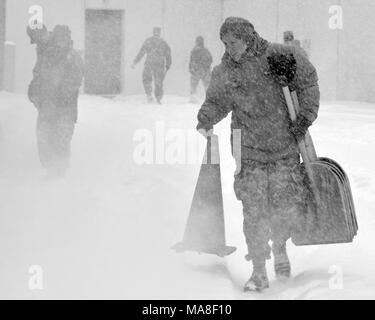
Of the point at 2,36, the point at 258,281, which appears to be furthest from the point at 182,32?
the point at 258,281

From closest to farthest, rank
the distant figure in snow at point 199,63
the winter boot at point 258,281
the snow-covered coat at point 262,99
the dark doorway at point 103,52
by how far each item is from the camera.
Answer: the snow-covered coat at point 262,99 < the winter boot at point 258,281 < the distant figure in snow at point 199,63 < the dark doorway at point 103,52

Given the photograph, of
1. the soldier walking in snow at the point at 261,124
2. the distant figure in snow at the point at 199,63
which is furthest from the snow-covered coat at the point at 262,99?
the distant figure in snow at the point at 199,63

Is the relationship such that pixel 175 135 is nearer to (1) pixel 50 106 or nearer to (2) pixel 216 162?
(1) pixel 50 106

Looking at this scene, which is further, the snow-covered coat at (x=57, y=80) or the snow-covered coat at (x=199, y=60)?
the snow-covered coat at (x=199, y=60)

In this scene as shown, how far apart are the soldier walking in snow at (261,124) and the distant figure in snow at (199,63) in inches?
563

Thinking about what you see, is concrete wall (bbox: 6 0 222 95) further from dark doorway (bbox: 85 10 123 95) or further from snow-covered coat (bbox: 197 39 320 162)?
snow-covered coat (bbox: 197 39 320 162)

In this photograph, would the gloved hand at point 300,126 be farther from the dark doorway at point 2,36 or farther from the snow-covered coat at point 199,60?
the dark doorway at point 2,36

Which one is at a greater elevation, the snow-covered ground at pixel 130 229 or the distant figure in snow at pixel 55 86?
the distant figure in snow at pixel 55 86

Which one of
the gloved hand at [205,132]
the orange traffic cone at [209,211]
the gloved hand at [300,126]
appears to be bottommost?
the orange traffic cone at [209,211]

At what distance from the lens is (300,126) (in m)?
5.07

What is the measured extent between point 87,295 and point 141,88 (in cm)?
1792

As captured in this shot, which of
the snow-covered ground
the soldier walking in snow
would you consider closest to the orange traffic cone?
the snow-covered ground

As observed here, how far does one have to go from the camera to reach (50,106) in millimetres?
9664

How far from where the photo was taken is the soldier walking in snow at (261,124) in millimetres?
5059
